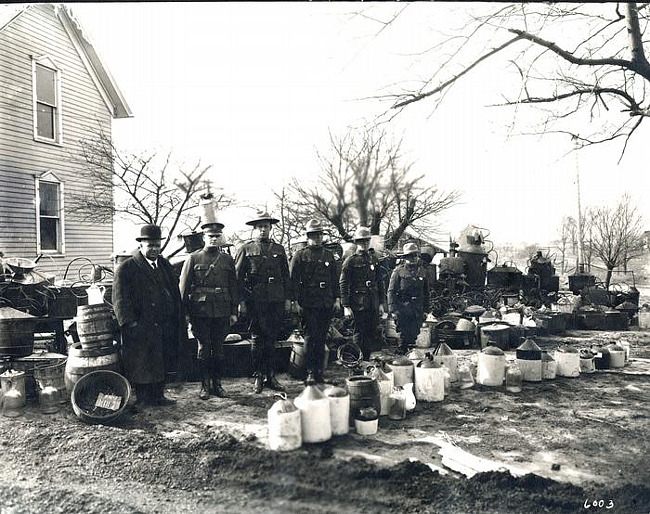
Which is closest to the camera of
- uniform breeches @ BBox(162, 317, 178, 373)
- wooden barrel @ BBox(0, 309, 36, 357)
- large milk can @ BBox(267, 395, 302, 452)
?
large milk can @ BBox(267, 395, 302, 452)

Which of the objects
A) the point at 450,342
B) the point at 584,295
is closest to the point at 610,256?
the point at 584,295

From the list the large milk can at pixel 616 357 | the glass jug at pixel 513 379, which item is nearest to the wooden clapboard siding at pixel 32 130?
the glass jug at pixel 513 379

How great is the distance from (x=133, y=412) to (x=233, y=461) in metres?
1.88

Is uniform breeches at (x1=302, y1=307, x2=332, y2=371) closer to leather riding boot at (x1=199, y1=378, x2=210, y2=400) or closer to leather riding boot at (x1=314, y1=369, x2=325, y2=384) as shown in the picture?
leather riding boot at (x1=314, y1=369, x2=325, y2=384)

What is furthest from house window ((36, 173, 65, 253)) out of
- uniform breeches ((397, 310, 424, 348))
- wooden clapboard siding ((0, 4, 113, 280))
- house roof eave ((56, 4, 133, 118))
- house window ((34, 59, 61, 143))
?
uniform breeches ((397, 310, 424, 348))

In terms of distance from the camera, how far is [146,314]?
580 cm

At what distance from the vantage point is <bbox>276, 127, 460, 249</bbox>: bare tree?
10.5 m

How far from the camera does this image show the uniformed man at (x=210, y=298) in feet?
20.0

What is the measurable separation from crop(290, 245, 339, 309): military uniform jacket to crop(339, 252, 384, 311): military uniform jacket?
1.31m

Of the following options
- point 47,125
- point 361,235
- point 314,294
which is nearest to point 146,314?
point 314,294

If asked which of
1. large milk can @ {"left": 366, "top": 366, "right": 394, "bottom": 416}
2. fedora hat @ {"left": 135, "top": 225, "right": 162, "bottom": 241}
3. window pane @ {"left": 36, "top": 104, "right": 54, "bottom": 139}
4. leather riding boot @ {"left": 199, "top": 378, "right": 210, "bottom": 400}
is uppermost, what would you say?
window pane @ {"left": 36, "top": 104, "right": 54, "bottom": 139}

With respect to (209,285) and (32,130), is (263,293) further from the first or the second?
(32,130)

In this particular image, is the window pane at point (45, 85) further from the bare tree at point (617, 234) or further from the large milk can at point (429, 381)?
the bare tree at point (617, 234)

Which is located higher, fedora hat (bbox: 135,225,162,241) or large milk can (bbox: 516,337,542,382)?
fedora hat (bbox: 135,225,162,241)
